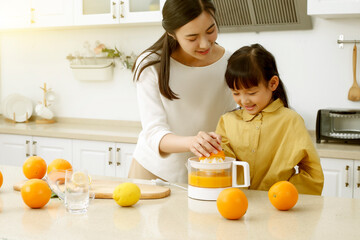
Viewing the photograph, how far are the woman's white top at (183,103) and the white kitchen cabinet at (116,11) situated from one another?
1.44 metres

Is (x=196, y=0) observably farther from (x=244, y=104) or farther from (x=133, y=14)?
(x=133, y=14)

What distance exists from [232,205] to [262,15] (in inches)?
86.1

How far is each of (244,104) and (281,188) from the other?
0.44m

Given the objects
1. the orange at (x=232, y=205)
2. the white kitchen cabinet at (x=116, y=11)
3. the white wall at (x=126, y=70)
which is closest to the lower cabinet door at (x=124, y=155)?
the white wall at (x=126, y=70)

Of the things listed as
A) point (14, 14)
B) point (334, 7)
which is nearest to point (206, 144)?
point (334, 7)

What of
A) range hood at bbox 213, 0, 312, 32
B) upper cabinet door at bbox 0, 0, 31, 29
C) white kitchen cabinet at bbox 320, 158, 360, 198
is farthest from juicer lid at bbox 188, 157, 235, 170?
upper cabinet door at bbox 0, 0, 31, 29

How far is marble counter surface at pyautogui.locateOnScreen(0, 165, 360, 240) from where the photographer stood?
1.06 m

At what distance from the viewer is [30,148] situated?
3488 mm

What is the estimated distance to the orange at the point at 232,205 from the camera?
1141 mm

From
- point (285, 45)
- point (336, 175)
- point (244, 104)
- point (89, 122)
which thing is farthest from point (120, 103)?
point (244, 104)

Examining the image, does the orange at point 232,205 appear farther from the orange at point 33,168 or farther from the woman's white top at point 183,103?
the orange at point 33,168

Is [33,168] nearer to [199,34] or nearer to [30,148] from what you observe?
[199,34]

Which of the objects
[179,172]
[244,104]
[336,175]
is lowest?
[336,175]

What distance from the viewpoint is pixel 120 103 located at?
147 inches
